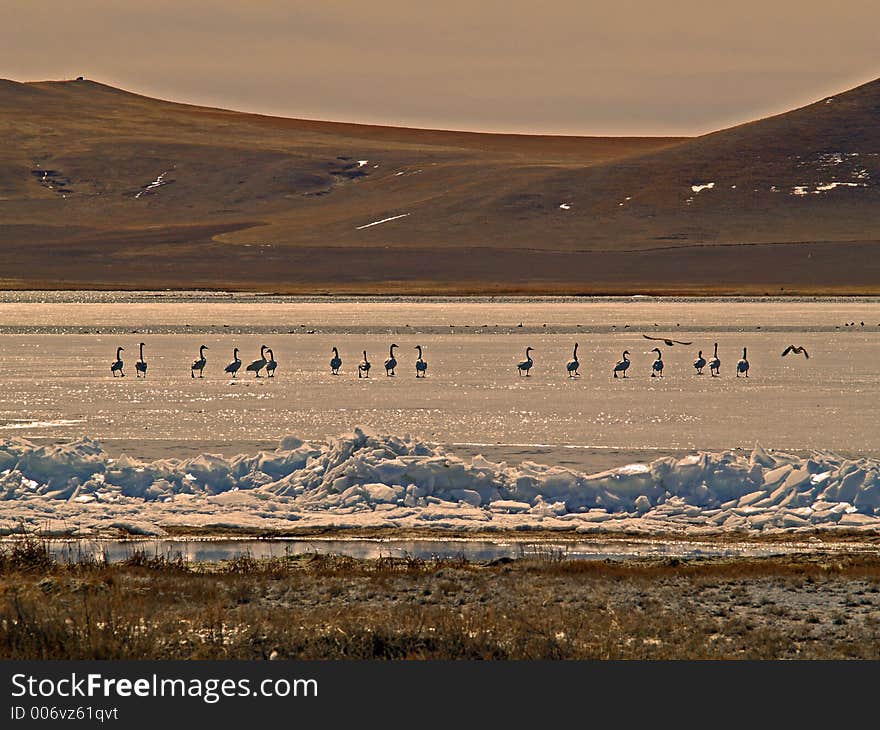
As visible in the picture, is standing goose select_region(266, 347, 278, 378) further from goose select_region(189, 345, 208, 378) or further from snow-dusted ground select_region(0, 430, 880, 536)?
snow-dusted ground select_region(0, 430, 880, 536)

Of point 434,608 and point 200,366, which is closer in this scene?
point 434,608

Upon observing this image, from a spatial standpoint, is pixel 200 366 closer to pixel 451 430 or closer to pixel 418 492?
pixel 451 430

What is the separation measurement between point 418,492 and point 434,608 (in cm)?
617

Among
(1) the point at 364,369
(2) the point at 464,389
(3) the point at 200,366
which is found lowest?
(2) the point at 464,389

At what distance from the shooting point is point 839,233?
124688 mm

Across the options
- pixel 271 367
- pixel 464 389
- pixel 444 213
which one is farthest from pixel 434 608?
pixel 444 213

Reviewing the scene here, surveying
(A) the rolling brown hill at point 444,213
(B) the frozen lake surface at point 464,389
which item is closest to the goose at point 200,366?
(B) the frozen lake surface at point 464,389

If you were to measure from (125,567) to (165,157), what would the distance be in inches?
6914

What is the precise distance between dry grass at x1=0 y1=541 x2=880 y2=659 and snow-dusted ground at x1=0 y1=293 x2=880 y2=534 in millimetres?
3071

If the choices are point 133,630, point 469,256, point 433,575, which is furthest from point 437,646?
point 469,256

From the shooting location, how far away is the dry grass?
866 cm

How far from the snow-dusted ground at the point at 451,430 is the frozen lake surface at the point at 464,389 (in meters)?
0.09

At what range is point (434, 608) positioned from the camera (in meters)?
10.4

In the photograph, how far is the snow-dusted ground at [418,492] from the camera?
15.6 m
